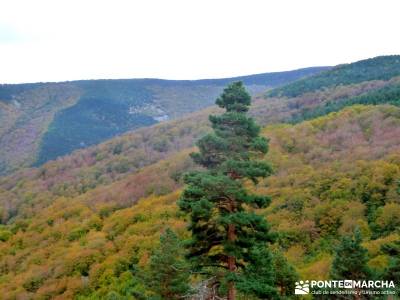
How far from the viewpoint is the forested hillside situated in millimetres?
51844

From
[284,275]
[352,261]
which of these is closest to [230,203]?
[352,261]

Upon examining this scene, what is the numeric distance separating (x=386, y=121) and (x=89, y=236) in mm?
57937

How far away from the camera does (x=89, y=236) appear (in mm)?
81062

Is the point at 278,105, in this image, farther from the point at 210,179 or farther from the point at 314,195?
the point at 210,179

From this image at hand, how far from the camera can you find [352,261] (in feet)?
77.5

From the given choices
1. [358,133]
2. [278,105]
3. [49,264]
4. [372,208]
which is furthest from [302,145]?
[278,105]

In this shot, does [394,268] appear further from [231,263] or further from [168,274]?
[231,263]

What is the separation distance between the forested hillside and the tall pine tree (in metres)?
1.34

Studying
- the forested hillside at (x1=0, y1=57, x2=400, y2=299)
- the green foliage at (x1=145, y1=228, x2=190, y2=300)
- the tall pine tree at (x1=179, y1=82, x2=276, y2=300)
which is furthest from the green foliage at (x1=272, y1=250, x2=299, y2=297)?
the tall pine tree at (x1=179, y1=82, x2=276, y2=300)

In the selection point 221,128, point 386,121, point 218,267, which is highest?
point 221,128

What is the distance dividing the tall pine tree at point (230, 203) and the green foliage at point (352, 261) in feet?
33.9

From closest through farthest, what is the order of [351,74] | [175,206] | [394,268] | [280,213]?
1. [394,268]
2. [280,213]
3. [175,206]
4. [351,74]

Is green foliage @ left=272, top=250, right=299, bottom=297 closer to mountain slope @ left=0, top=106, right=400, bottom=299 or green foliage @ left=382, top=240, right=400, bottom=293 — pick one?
green foliage @ left=382, top=240, right=400, bottom=293

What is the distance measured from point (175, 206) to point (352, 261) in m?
55.9
